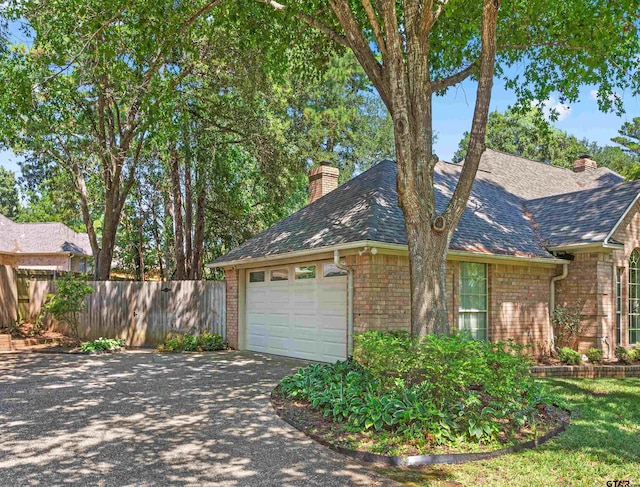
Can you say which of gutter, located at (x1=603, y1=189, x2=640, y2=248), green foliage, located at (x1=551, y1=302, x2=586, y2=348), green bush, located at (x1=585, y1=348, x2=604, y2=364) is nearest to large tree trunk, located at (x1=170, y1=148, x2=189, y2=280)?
green foliage, located at (x1=551, y1=302, x2=586, y2=348)

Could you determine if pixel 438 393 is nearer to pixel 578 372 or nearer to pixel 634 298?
pixel 578 372

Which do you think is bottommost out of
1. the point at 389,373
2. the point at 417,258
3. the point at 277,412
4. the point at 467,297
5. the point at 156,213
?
the point at 277,412

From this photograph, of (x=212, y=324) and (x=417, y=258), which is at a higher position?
(x=417, y=258)

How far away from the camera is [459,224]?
38.9ft

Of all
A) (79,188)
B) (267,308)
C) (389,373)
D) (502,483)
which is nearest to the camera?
(502,483)

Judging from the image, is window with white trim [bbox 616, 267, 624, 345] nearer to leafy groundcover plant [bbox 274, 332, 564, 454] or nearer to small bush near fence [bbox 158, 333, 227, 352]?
leafy groundcover plant [bbox 274, 332, 564, 454]

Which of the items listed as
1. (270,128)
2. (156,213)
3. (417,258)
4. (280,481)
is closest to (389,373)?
(417,258)

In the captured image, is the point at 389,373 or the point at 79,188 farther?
the point at 79,188

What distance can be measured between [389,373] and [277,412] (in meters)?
1.73

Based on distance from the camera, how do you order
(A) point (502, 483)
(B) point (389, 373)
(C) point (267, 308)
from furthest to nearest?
(C) point (267, 308) → (B) point (389, 373) → (A) point (502, 483)

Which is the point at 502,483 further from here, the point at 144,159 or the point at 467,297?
the point at 144,159

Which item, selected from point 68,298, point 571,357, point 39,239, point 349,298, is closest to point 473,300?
point 571,357

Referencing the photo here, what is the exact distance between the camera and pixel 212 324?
48.3 ft

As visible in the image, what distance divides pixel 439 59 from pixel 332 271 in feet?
17.2
